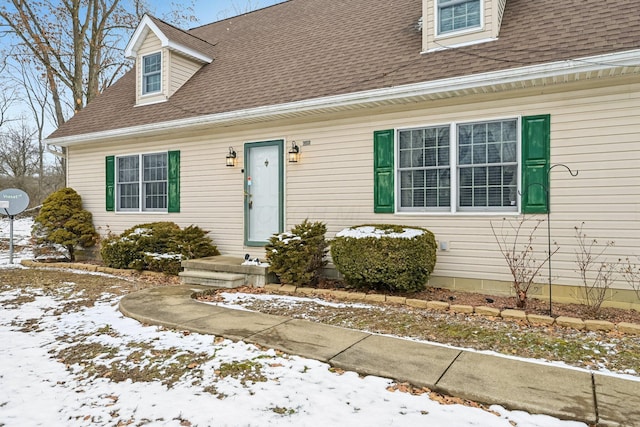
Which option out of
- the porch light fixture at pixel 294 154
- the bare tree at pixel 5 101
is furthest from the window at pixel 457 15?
the bare tree at pixel 5 101

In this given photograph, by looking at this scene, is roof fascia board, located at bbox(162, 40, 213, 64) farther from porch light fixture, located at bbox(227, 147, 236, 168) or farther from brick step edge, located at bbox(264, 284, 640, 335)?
brick step edge, located at bbox(264, 284, 640, 335)

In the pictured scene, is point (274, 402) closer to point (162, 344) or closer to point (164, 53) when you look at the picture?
point (162, 344)

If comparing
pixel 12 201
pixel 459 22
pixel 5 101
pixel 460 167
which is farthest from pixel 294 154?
pixel 5 101

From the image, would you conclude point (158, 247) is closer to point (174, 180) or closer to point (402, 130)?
point (174, 180)

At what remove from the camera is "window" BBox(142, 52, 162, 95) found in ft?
30.9

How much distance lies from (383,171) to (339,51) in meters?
2.85

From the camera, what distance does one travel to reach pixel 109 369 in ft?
10.8

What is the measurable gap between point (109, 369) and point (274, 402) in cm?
157

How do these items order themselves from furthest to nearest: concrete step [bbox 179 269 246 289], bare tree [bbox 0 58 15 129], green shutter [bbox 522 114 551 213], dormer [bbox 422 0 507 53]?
1. bare tree [bbox 0 58 15 129]
2. concrete step [bbox 179 269 246 289]
3. dormer [bbox 422 0 507 53]
4. green shutter [bbox 522 114 551 213]

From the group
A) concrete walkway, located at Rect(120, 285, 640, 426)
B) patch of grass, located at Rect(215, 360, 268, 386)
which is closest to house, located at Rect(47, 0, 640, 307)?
concrete walkway, located at Rect(120, 285, 640, 426)

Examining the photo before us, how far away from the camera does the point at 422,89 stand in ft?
18.9

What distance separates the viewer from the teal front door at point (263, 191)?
7.41 metres

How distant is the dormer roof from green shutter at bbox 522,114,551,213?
24.8 ft

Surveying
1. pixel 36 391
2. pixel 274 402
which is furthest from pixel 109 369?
pixel 274 402
